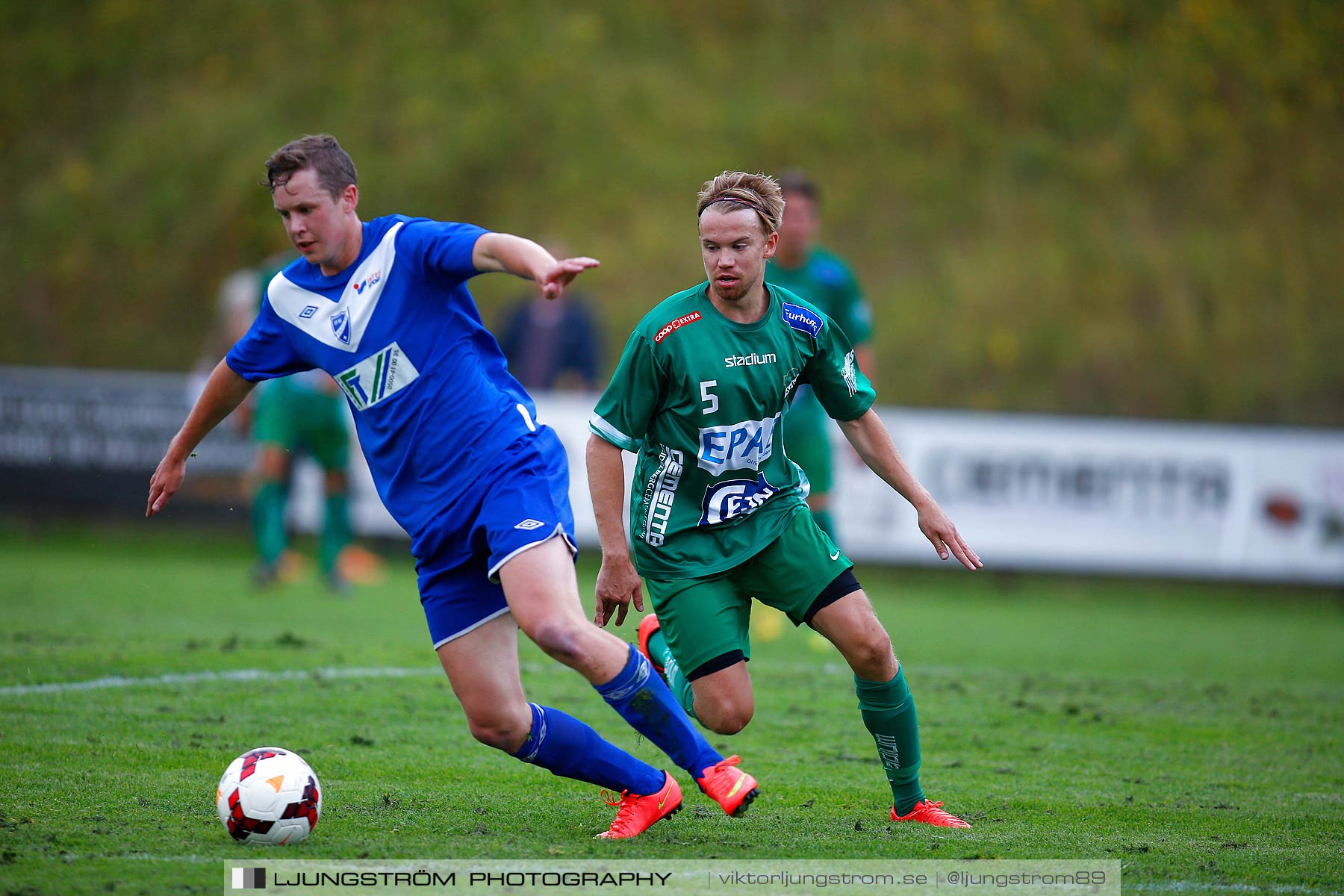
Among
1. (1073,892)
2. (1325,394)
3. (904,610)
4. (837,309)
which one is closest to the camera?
(1073,892)

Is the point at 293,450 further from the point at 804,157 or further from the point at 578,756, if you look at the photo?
the point at 804,157

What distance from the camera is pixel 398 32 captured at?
→ 72.4 ft

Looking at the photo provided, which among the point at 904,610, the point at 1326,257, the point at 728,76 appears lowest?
the point at 904,610

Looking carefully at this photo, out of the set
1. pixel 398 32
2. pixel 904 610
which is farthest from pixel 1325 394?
pixel 398 32

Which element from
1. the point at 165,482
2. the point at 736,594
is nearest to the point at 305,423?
the point at 165,482

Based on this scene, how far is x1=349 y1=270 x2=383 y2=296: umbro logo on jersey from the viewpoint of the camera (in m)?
4.35

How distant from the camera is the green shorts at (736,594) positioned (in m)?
4.60

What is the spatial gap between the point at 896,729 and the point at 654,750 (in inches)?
58.6

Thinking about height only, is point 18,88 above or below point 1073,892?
above

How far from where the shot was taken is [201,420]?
467cm

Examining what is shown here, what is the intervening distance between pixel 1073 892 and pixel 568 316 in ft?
35.4

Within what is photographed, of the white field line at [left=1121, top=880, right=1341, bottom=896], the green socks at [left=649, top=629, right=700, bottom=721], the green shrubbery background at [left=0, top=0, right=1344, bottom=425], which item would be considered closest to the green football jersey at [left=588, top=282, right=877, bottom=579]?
the green socks at [left=649, top=629, right=700, bottom=721]

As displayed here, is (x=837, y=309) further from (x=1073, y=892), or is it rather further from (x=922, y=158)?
(x=922, y=158)

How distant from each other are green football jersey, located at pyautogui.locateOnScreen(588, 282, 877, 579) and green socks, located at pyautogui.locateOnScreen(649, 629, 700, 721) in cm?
39
